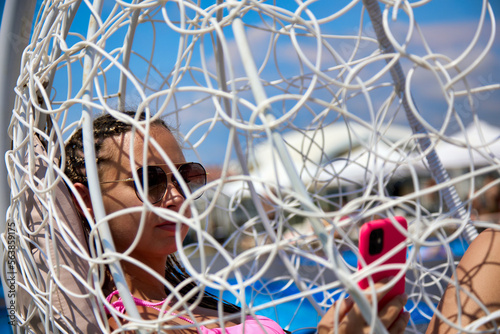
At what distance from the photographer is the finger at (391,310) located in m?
0.49

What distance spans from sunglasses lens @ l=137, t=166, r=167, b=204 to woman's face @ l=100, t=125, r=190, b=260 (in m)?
0.01

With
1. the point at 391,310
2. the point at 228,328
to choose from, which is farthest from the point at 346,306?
the point at 228,328

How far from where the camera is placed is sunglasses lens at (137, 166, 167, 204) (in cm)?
68

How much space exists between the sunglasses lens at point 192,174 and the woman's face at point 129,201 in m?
0.07

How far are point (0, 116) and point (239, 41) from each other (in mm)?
501

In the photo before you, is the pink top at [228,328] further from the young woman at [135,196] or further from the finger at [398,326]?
the finger at [398,326]

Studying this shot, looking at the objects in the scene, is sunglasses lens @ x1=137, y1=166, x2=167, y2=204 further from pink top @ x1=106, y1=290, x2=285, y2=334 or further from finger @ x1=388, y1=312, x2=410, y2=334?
finger @ x1=388, y1=312, x2=410, y2=334

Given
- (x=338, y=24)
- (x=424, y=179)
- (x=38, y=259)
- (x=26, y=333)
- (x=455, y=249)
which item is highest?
(x=338, y=24)

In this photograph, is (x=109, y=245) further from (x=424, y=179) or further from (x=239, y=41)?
(x=424, y=179)

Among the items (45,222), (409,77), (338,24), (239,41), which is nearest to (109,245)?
A: (45,222)

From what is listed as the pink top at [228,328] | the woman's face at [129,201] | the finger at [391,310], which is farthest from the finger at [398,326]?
the woman's face at [129,201]

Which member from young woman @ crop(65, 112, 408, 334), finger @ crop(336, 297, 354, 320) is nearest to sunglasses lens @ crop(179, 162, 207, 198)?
young woman @ crop(65, 112, 408, 334)

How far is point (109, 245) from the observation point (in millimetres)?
518

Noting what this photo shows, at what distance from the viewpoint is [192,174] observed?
2.68 feet
